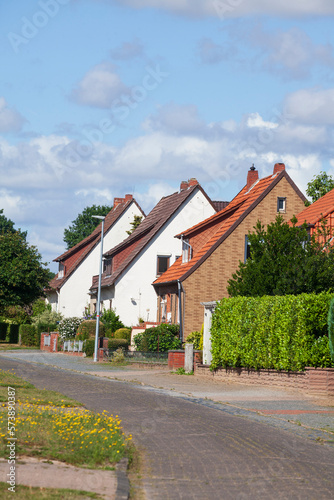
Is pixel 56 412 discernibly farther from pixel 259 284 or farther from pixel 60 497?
pixel 259 284

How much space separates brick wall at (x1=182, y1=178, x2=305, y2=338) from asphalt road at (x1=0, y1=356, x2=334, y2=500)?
22200mm

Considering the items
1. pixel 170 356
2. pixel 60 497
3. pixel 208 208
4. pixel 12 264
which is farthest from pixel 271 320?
pixel 12 264

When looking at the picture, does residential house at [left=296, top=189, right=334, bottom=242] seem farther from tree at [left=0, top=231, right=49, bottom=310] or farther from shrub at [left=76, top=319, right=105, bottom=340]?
tree at [left=0, top=231, right=49, bottom=310]

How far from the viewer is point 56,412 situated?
13195 mm

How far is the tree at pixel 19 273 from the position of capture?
59.5m

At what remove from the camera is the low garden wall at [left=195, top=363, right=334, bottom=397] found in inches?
779

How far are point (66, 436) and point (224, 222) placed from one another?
107 feet

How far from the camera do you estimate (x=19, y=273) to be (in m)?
59.4

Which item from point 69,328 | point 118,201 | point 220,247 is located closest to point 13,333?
point 118,201

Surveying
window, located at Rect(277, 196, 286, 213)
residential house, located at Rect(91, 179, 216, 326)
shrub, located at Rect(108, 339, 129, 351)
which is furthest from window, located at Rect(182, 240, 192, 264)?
residential house, located at Rect(91, 179, 216, 326)

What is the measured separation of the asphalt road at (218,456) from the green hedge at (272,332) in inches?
216

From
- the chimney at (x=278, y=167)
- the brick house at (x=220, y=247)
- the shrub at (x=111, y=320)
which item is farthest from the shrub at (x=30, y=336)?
the chimney at (x=278, y=167)

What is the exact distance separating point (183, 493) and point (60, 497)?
1.46 m

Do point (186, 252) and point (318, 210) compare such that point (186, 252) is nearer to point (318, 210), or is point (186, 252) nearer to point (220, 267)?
point (220, 267)
